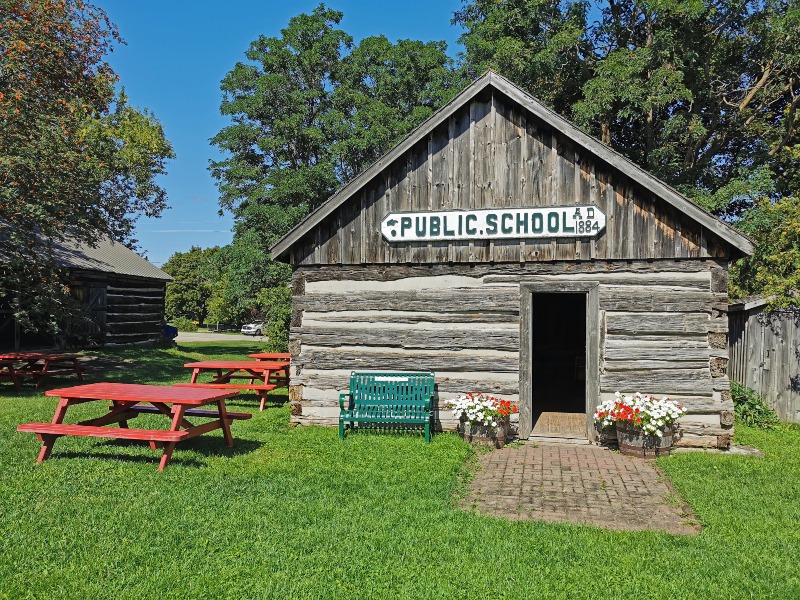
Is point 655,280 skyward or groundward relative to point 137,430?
skyward

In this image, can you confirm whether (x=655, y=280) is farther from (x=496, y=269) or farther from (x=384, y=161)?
(x=384, y=161)

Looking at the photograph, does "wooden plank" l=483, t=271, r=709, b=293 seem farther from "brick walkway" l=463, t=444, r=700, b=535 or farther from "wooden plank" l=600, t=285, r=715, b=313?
"brick walkway" l=463, t=444, r=700, b=535

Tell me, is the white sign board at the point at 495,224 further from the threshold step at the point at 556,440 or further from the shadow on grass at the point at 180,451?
the shadow on grass at the point at 180,451

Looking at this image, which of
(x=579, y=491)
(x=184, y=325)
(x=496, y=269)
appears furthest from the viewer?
(x=184, y=325)

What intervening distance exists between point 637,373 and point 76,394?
8459mm

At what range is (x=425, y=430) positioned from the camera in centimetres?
971

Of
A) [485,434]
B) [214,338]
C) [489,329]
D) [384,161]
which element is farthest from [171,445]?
[214,338]

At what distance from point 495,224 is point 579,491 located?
184 inches

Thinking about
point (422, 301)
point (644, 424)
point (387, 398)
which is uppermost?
point (422, 301)

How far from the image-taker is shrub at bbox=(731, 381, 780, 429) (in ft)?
37.2

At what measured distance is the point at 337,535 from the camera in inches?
219

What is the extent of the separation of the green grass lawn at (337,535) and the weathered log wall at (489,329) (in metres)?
1.55

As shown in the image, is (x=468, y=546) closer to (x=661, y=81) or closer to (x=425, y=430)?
(x=425, y=430)

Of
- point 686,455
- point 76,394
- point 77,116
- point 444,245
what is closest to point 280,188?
point 77,116
